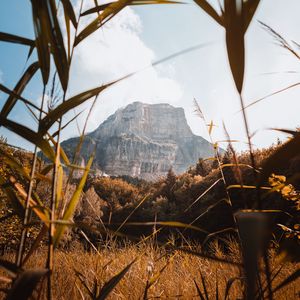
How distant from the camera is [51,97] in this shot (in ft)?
3.20

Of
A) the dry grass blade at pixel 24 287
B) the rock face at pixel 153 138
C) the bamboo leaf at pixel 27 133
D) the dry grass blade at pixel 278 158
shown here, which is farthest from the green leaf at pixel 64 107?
the rock face at pixel 153 138

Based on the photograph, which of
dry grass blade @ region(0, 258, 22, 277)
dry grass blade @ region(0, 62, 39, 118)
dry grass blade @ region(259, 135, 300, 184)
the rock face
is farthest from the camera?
the rock face

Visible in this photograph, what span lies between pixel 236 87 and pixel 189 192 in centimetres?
1525

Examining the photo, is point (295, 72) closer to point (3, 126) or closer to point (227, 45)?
point (227, 45)

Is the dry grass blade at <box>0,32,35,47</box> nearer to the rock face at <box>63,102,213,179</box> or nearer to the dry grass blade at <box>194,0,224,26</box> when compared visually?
the dry grass blade at <box>194,0,224,26</box>

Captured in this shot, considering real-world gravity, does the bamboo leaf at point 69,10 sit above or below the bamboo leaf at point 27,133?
above

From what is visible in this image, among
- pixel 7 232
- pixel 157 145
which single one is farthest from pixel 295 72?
pixel 157 145

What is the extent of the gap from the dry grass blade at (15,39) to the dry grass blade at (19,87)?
0.07 meters

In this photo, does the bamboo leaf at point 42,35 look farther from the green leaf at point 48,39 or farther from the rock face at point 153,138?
the rock face at point 153,138

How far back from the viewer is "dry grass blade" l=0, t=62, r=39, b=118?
854mm

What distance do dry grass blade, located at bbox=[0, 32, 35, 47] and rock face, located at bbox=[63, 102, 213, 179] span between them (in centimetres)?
14172

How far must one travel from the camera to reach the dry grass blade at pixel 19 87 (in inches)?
33.6

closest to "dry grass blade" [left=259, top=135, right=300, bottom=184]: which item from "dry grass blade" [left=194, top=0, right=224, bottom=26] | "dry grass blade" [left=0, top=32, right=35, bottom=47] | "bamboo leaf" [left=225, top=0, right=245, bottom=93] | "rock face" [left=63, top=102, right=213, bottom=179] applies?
"bamboo leaf" [left=225, top=0, right=245, bottom=93]

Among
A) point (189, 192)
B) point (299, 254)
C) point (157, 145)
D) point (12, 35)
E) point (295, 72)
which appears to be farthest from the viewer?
point (157, 145)
